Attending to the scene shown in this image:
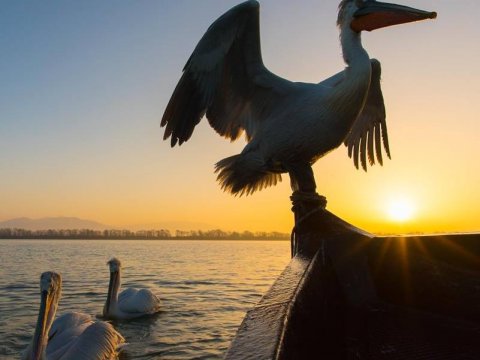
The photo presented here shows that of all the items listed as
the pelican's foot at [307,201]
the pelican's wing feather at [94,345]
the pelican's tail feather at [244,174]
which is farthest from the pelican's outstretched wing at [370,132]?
the pelican's wing feather at [94,345]

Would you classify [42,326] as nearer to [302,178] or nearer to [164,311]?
[302,178]

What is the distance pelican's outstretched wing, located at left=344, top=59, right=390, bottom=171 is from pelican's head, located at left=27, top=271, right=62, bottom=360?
11.9 feet

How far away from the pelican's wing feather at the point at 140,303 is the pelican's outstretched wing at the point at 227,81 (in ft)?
14.6

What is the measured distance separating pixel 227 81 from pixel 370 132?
1674mm

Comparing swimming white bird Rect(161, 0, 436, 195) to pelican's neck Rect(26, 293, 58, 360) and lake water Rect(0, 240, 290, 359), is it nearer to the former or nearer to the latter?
lake water Rect(0, 240, 290, 359)

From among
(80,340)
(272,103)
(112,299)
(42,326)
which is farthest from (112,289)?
(272,103)

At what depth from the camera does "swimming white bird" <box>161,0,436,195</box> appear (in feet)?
11.7

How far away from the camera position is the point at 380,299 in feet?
6.81

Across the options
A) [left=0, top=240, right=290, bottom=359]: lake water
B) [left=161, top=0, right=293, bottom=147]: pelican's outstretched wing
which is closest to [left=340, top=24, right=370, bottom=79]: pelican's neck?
[left=161, top=0, right=293, bottom=147]: pelican's outstretched wing

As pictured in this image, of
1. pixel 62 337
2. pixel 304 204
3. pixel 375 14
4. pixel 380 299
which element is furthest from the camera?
pixel 62 337

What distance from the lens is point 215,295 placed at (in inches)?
414

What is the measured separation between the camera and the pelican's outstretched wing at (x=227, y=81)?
3943 mm

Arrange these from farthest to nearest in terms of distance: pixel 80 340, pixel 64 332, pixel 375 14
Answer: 1. pixel 64 332
2. pixel 80 340
3. pixel 375 14

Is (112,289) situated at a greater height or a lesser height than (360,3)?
lesser
